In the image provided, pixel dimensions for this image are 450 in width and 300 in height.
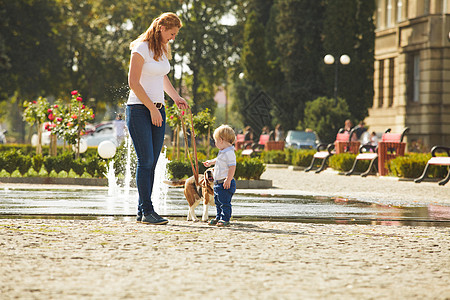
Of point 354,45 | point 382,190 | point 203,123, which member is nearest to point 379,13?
point 354,45

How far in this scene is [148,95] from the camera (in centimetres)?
928

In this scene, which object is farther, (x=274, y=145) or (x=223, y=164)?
(x=274, y=145)

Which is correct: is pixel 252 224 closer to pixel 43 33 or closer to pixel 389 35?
pixel 389 35

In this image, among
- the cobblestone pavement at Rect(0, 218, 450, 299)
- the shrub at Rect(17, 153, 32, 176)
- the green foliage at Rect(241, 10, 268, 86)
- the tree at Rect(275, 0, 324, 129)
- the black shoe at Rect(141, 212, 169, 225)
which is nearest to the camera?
the cobblestone pavement at Rect(0, 218, 450, 299)

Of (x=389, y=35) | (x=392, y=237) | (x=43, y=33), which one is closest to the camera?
(x=392, y=237)

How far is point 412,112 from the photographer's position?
43250 mm

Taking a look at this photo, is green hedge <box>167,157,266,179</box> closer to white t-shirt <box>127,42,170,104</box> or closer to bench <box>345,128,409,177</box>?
bench <box>345,128,409,177</box>

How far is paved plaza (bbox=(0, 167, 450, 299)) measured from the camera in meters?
5.50

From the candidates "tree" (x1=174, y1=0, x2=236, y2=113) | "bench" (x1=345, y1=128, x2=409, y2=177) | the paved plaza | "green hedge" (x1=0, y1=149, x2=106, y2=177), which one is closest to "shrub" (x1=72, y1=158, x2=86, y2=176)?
"green hedge" (x1=0, y1=149, x2=106, y2=177)

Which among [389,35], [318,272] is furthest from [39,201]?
[389,35]

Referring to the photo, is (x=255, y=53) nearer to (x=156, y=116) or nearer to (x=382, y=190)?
(x=382, y=190)

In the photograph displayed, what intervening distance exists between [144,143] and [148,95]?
1.58ft

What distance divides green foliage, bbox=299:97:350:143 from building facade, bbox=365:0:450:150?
8.85 ft

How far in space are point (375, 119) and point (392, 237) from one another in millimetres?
41572
